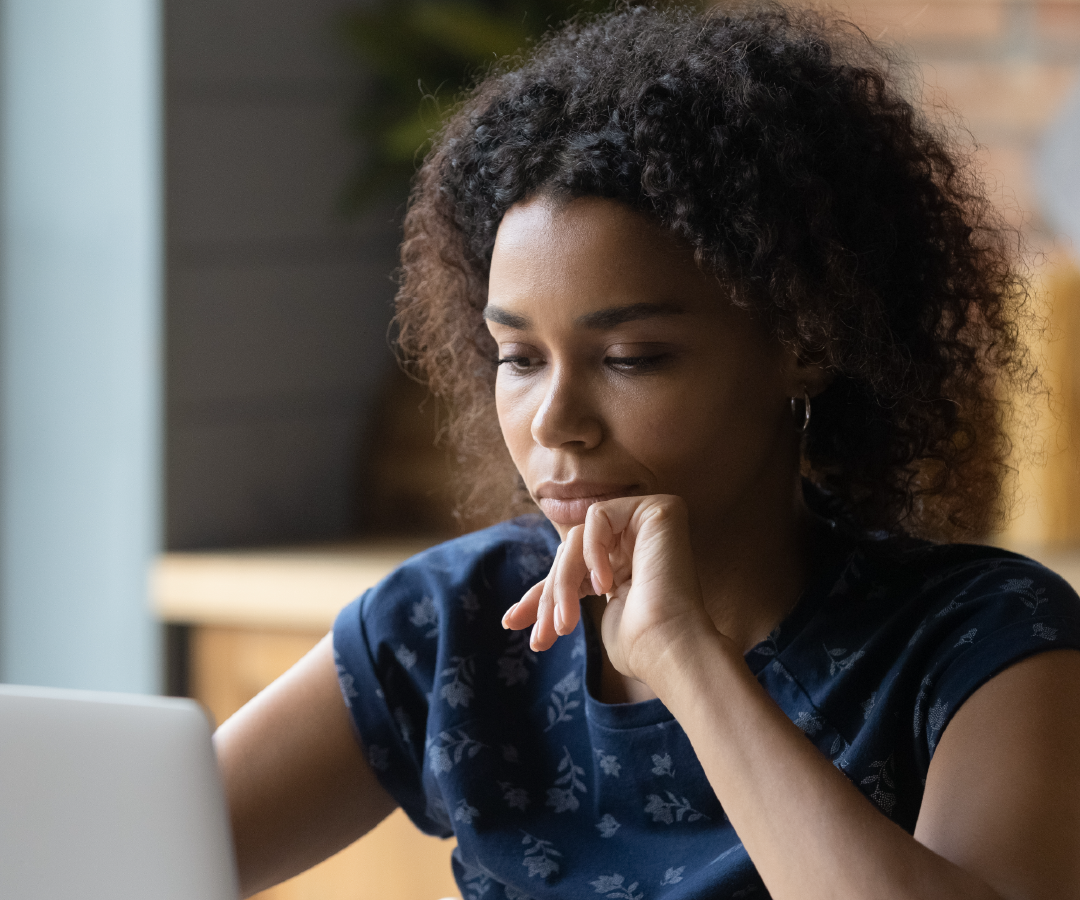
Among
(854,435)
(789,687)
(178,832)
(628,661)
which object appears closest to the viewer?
(178,832)

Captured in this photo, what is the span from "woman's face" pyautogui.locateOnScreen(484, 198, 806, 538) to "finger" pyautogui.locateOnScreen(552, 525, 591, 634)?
0.13 ft

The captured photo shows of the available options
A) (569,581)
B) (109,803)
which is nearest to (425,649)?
(569,581)

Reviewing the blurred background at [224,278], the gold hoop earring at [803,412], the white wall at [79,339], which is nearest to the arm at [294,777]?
the gold hoop earring at [803,412]

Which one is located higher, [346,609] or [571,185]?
[571,185]

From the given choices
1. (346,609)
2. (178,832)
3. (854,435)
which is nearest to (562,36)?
(854,435)

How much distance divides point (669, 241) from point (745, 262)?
60 millimetres

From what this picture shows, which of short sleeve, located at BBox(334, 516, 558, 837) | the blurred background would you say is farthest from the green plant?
short sleeve, located at BBox(334, 516, 558, 837)

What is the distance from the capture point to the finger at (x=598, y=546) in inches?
39.2

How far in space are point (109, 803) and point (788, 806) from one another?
42cm

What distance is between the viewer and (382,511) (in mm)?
2459

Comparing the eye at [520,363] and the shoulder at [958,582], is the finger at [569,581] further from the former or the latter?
the shoulder at [958,582]

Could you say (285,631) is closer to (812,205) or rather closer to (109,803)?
(812,205)

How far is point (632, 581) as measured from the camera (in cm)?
101

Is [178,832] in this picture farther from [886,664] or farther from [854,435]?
[854,435]
